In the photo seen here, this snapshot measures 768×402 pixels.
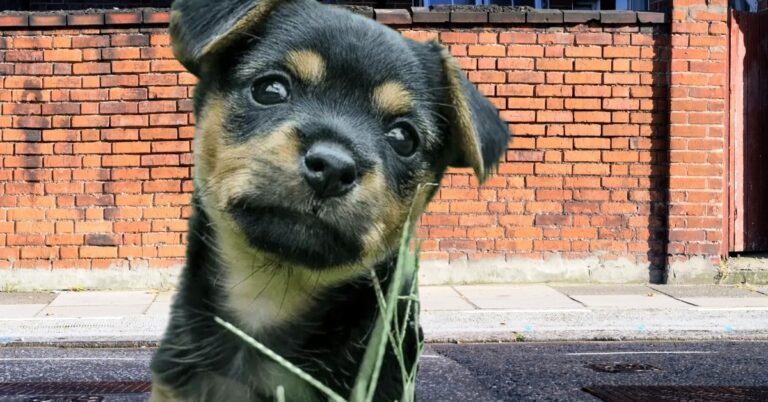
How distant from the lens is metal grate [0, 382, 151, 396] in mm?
4898

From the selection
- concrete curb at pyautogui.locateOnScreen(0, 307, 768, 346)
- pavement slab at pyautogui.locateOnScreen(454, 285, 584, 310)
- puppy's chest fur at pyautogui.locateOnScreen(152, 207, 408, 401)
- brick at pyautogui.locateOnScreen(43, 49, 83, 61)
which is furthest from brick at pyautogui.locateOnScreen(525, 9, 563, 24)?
puppy's chest fur at pyautogui.locateOnScreen(152, 207, 408, 401)

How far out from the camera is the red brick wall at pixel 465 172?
9414mm

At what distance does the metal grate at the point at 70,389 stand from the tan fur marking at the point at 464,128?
11.4ft

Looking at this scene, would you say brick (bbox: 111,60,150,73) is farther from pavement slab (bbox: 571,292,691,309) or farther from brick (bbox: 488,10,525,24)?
pavement slab (bbox: 571,292,691,309)

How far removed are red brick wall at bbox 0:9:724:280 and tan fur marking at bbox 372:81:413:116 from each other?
301 inches

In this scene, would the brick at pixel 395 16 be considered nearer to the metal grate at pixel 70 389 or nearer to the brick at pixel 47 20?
the brick at pixel 47 20

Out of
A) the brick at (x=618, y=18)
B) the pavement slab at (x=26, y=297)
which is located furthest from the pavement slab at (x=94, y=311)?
the brick at (x=618, y=18)

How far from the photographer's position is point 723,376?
5.72 m

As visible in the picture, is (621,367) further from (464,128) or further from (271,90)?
(271,90)

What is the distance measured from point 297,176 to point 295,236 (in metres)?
0.12

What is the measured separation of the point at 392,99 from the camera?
1876 millimetres

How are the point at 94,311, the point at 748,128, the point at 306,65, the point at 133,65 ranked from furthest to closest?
the point at 748,128
the point at 133,65
the point at 94,311
the point at 306,65

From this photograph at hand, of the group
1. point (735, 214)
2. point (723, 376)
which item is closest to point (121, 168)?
point (723, 376)

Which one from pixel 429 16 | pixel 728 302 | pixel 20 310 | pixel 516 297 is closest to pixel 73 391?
pixel 20 310
